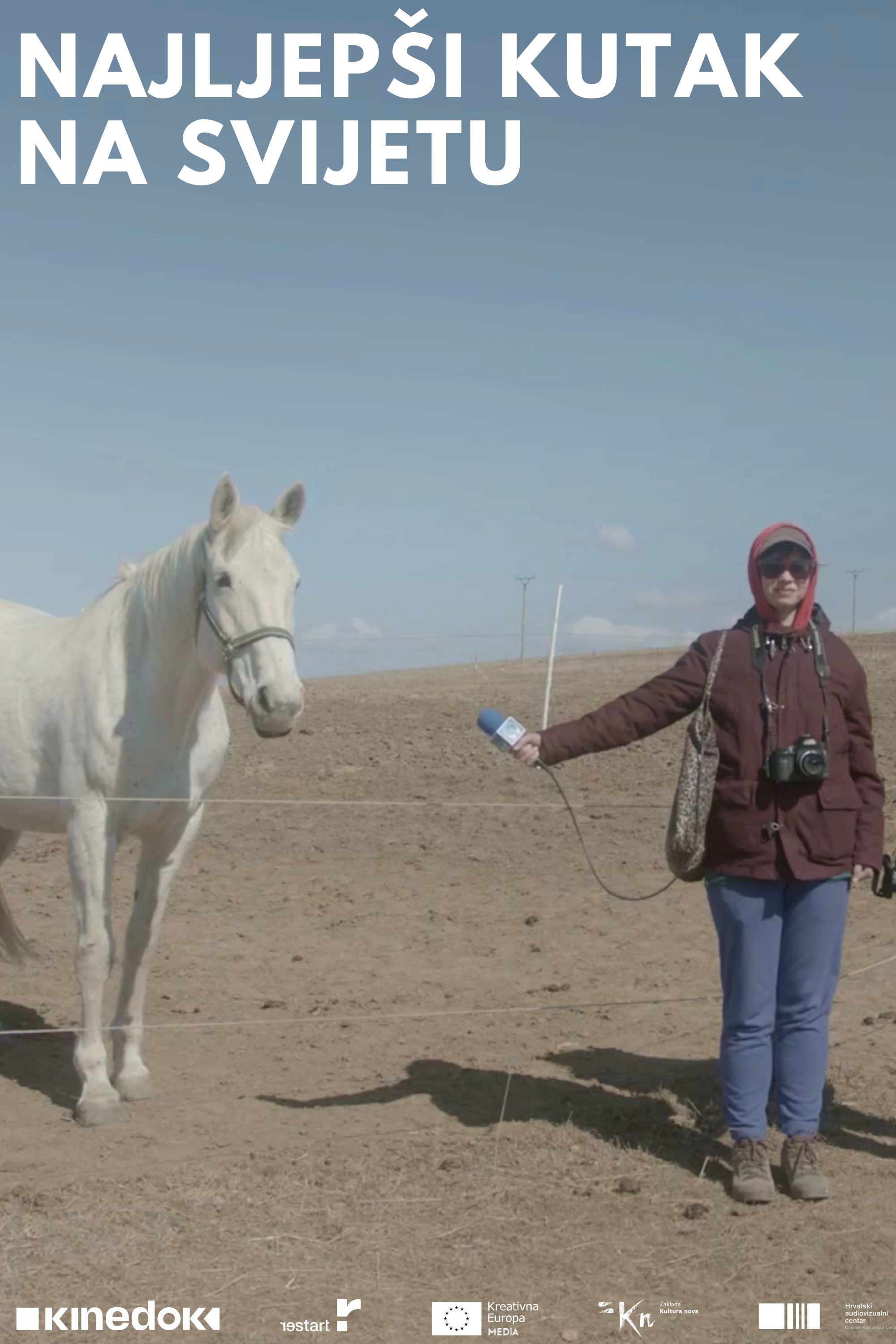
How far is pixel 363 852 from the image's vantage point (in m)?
10.5

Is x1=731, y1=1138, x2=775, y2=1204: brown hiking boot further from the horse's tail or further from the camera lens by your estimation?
the horse's tail

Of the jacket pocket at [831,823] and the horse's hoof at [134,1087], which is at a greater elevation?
the jacket pocket at [831,823]

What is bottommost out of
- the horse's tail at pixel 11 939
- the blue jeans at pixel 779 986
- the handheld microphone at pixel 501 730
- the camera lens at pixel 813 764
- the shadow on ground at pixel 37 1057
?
the shadow on ground at pixel 37 1057

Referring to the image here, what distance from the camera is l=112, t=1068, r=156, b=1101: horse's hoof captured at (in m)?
5.44

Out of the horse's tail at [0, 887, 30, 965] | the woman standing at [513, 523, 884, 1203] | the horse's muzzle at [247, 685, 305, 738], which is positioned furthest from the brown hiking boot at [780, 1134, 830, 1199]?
the horse's tail at [0, 887, 30, 965]

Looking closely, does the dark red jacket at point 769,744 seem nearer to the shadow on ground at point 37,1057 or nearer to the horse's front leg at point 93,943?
the horse's front leg at point 93,943

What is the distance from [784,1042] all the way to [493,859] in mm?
5924

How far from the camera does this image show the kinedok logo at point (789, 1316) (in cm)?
344

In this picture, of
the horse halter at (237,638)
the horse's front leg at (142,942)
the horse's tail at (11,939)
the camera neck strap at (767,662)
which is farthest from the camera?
the horse's tail at (11,939)

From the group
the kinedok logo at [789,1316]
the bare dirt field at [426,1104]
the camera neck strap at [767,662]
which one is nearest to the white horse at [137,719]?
the bare dirt field at [426,1104]

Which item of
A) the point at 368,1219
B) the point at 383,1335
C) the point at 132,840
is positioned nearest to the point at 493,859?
the point at 132,840

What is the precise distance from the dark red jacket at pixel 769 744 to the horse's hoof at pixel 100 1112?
7.70 feet

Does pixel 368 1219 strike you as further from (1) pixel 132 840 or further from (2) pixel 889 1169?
(1) pixel 132 840

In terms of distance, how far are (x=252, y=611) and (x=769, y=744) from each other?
1863 millimetres
